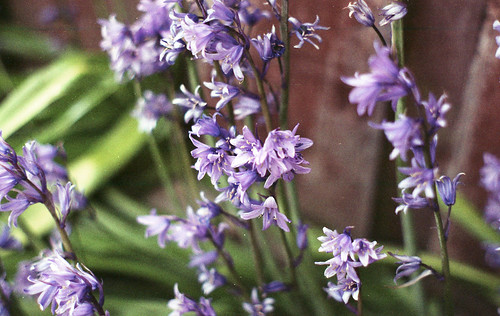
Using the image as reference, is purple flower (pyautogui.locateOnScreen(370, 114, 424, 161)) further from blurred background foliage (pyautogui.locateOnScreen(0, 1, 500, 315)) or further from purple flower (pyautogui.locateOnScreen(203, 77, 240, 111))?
blurred background foliage (pyautogui.locateOnScreen(0, 1, 500, 315))

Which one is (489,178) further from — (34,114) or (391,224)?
(34,114)

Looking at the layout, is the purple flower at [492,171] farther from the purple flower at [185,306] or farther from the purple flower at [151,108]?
the purple flower at [151,108]

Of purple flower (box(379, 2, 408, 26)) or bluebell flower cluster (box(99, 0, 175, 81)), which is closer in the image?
purple flower (box(379, 2, 408, 26))

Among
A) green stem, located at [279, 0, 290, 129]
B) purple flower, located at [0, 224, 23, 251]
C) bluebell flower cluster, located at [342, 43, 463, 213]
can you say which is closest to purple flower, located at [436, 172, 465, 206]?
bluebell flower cluster, located at [342, 43, 463, 213]

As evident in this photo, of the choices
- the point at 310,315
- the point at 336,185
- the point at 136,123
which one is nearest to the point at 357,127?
the point at 336,185

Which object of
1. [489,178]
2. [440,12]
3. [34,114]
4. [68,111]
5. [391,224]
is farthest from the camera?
[68,111]

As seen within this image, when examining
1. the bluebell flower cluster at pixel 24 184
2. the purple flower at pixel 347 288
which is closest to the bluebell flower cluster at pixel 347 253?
the purple flower at pixel 347 288

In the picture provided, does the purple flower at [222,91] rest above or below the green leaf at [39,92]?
above
